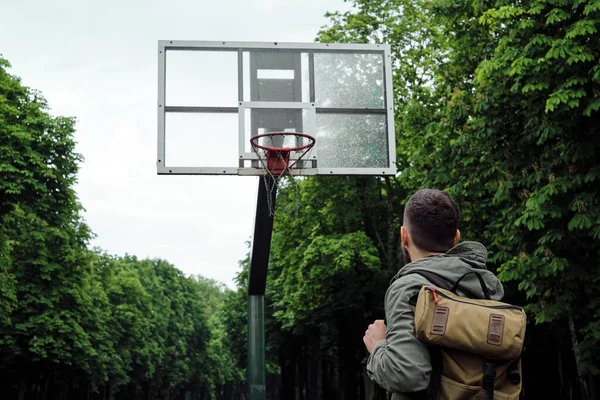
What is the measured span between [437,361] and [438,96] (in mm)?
21544

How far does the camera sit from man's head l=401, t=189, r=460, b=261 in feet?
Answer: 11.5

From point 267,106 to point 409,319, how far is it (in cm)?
1241

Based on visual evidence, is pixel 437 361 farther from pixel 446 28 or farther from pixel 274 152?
pixel 446 28

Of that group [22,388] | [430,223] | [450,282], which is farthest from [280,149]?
[22,388]

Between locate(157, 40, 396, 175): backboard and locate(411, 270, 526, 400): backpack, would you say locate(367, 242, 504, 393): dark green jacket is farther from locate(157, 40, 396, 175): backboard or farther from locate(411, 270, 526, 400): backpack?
locate(157, 40, 396, 175): backboard

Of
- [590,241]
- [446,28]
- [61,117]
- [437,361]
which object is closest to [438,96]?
[446,28]

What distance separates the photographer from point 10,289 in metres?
32.2

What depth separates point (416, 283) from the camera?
10.8 feet

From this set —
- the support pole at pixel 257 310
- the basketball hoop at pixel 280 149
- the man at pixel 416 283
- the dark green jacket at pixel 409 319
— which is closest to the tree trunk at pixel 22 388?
the support pole at pixel 257 310

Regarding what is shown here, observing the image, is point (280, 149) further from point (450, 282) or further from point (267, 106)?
point (450, 282)

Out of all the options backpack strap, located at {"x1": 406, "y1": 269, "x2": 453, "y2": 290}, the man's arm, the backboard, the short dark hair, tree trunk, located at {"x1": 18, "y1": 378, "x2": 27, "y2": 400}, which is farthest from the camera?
tree trunk, located at {"x1": 18, "y1": 378, "x2": 27, "y2": 400}

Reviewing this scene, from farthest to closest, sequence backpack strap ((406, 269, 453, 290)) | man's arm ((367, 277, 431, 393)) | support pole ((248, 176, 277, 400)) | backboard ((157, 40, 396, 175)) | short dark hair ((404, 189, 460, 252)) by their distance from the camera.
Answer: support pole ((248, 176, 277, 400)) → backboard ((157, 40, 396, 175)) → short dark hair ((404, 189, 460, 252)) → backpack strap ((406, 269, 453, 290)) → man's arm ((367, 277, 431, 393))

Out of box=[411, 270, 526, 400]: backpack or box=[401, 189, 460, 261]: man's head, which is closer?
box=[411, 270, 526, 400]: backpack

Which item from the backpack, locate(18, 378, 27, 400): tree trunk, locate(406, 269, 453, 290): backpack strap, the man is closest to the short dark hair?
the man
